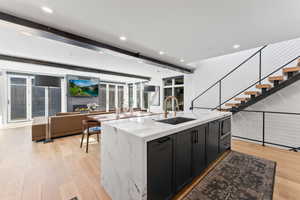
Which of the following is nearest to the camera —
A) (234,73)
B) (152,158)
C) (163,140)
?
(152,158)

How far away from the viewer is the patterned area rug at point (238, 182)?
1623 mm

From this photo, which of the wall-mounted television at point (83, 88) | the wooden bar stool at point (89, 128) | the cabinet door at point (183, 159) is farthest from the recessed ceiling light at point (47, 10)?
the wall-mounted television at point (83, 88)

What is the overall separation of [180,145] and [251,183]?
1346mm

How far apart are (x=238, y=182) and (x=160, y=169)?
1442 mm

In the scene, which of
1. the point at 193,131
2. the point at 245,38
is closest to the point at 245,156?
the point at 193,131

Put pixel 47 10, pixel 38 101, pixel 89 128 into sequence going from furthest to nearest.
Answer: pixel 38 101 < pixel 89 128 < pixel 47 10

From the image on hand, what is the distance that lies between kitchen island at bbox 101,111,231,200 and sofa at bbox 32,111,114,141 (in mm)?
3087

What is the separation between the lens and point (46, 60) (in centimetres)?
437

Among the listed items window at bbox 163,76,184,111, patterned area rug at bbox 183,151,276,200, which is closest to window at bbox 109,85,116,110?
window at bbox 163,76,184,111

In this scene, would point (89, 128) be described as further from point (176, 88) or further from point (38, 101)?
point (38, 101)

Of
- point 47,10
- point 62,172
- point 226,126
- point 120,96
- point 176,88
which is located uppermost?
point 47,10

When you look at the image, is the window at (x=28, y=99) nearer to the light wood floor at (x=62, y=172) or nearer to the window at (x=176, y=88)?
the light wood floor at (x=62, y=172)

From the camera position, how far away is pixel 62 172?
2191mm

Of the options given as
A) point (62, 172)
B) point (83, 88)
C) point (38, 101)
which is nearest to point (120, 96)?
point (83, 88)
